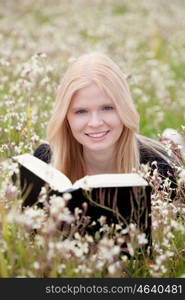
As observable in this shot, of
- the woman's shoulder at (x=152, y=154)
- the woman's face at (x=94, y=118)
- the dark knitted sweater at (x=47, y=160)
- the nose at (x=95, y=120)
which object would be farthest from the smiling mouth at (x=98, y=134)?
the woman's shoulder at (x=152, y=154)

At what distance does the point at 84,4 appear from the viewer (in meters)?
16.8

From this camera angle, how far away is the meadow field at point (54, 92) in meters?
2.57

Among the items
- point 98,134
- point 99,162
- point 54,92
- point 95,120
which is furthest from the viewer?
point 54,92

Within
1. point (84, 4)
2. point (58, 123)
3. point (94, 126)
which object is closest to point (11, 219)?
point (94, 126)

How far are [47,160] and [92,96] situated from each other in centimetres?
114

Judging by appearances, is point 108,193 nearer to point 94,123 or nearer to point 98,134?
point 94,123

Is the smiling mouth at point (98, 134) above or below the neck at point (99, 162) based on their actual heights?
above

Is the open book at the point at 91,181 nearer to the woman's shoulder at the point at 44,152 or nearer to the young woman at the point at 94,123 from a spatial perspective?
the young woman at the point at 94,123

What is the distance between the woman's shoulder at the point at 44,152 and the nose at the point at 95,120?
1.02 m

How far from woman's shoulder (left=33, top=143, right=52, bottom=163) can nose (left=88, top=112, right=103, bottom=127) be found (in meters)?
1.02

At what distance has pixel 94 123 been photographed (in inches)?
146

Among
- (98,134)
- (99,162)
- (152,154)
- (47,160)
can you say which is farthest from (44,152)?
(98,134)

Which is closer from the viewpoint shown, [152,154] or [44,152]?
[152,154]

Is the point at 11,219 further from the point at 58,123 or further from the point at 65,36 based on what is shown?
the point at 65,36
